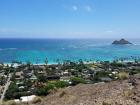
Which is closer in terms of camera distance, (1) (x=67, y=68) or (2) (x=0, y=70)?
(2) (x=0, y=70)

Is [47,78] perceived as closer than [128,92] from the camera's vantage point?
No

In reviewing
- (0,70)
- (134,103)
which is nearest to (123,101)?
(134,103)

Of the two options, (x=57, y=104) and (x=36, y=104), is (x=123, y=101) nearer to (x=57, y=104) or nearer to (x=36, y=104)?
(x=57, y=104)

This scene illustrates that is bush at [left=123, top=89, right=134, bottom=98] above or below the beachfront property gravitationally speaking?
above

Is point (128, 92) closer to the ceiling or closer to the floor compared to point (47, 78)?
closer to the ceiling

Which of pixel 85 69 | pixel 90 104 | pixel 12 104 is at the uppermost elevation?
pixel 90 104

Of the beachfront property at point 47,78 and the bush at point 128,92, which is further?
the beachfront property at point 47,78

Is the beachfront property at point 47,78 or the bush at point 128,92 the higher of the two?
the bush at point 128,92

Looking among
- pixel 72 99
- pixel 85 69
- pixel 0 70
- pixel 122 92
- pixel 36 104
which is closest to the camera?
pixel 122 92

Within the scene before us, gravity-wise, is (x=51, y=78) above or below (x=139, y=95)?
below

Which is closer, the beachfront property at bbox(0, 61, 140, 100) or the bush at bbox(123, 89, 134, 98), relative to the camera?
the bush at bbox(123, 89, 134, 98)

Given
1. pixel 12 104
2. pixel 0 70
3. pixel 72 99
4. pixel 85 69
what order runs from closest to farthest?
pixel 72 99, pixel 12 104, pixel 0 70, pixel 85 69
